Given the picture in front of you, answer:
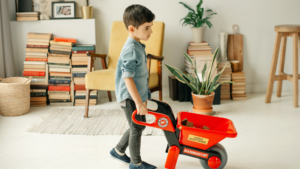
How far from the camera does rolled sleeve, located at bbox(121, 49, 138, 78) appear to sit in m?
1.52

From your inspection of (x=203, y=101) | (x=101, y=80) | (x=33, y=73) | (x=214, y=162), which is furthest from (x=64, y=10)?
(x=214, y=162)

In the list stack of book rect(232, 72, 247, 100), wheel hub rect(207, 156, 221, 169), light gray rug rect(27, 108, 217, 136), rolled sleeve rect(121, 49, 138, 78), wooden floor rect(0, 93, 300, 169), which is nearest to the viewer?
rolled sleeve rect(121, 49, 138, 78)

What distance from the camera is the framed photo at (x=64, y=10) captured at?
3309mm

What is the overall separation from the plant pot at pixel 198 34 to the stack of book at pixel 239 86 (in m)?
0.58

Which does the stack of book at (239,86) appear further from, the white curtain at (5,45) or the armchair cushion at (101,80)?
the white curtain at (5,45)

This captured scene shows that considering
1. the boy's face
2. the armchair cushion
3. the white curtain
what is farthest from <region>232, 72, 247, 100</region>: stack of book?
the white curtain

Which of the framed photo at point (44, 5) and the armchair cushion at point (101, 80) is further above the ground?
the framed photo at point (44, 5)

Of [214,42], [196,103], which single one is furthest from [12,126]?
[214,42]

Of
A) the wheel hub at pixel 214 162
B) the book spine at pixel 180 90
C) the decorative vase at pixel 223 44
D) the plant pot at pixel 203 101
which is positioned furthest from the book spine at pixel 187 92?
the wheel hub at pixel 214 162

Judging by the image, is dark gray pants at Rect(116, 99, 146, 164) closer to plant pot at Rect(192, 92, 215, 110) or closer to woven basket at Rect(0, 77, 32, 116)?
A: plant pot at Rect(192, 92, 215, 110)

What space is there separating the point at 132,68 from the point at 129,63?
0.10 feet

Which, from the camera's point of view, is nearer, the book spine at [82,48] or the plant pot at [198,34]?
the book spine at [82,48]

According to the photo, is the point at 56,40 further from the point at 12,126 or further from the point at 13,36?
the point at 12,126

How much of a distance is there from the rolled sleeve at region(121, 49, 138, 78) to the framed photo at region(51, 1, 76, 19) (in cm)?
202
